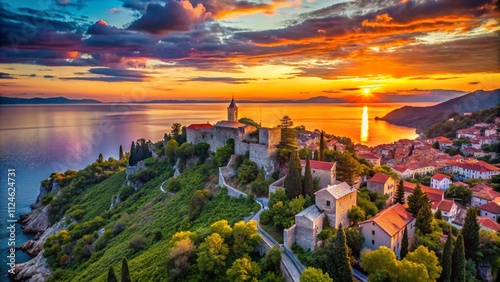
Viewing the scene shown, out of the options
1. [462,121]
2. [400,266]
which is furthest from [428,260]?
[462,121]

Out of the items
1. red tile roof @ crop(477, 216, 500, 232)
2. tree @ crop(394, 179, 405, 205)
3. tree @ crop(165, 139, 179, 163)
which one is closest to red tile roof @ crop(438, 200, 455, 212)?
red tile roof @ crop(477, 216, 500, 232)

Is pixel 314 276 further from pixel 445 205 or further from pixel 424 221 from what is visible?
pixel 445 205

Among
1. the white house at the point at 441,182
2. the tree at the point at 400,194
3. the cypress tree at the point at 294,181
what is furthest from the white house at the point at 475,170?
the cypress tree at the point at 294,181

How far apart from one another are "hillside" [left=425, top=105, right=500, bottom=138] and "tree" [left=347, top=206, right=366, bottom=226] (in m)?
68.4

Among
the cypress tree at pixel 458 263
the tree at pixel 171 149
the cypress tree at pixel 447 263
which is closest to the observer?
the cypress tree at pixel 447 263

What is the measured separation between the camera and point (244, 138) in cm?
3656

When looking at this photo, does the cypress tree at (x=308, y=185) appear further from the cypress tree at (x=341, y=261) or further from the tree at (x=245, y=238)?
the cypress tree at (x=341, y=261)

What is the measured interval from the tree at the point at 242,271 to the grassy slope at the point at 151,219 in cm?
577

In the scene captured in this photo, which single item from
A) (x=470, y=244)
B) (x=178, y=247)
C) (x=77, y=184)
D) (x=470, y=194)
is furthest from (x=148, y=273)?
(x=77, y=184)

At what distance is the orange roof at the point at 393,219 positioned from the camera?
2192cm

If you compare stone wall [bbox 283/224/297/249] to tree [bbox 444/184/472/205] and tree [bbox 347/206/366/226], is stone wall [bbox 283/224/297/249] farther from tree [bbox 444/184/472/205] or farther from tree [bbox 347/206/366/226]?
tree [bbox 444/184/472/205]

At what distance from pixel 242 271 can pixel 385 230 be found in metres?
9.29

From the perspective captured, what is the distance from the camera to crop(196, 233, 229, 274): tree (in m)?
21.2

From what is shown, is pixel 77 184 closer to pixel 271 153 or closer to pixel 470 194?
pixel 271 153
